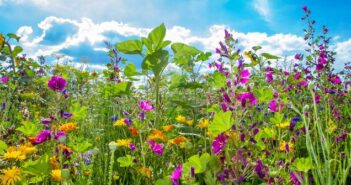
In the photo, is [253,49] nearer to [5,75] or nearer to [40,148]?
[40,148]

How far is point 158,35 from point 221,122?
4.53 feet

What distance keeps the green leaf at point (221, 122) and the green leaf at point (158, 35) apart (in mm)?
1347

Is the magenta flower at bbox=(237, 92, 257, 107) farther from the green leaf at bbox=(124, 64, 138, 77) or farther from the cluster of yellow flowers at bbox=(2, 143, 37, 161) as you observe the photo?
the green leaf at bbox=(124, 64, 138, 77)

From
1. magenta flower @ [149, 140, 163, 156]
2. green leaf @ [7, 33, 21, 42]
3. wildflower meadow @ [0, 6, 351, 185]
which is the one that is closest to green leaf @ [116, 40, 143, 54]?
wildflower meadow @ [0, 6, 351, 185]

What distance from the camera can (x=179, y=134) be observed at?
136 inches

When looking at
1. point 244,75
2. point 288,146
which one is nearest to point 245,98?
point 244,75

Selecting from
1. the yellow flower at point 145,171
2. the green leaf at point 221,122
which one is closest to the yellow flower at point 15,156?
the yellow flower at point 145,171

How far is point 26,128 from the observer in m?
2.48

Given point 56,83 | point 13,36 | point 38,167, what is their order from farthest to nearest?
1. point 13,36
2. point 56,83
3. point 38,167

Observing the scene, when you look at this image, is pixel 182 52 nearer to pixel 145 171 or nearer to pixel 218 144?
pixel 145 171

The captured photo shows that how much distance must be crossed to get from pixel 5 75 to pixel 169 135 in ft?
9.81

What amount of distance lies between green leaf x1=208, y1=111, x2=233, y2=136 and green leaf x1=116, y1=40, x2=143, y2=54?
1.42 meters

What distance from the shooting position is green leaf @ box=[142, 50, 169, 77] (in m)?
2.88

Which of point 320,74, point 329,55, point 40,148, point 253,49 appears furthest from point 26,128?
point 329,55
